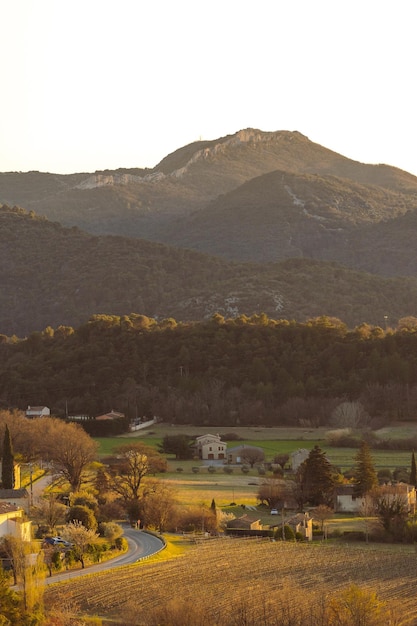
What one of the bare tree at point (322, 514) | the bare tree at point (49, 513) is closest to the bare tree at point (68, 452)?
the bare tree at point (49, 513)

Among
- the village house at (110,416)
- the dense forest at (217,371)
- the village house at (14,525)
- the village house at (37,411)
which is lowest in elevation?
the village house at (14,525)

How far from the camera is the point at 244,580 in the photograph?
111 feet

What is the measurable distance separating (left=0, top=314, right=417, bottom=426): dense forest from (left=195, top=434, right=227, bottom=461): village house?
11148 millimetres

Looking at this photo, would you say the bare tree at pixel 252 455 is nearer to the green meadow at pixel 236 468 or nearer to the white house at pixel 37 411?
the green meadow at pixel 236 468

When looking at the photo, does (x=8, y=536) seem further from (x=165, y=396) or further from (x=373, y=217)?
(x=373, y=217)

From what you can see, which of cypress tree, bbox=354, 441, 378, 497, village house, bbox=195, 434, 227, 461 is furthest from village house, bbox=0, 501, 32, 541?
village house, bbox=195, 434, 227, 461

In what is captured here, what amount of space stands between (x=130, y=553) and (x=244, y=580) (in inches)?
189

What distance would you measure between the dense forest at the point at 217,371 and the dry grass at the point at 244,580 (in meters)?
34.8

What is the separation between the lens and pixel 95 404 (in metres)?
80.8

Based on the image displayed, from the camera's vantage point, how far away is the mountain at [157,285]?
430ft

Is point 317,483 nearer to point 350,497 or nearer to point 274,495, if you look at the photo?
point 350,497

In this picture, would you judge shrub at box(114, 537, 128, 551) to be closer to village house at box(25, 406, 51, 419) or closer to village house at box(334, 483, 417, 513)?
village house at box(334, 483, 417, 513)

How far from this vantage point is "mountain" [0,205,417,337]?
131000 mm

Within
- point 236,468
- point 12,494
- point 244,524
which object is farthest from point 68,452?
point 236,468
